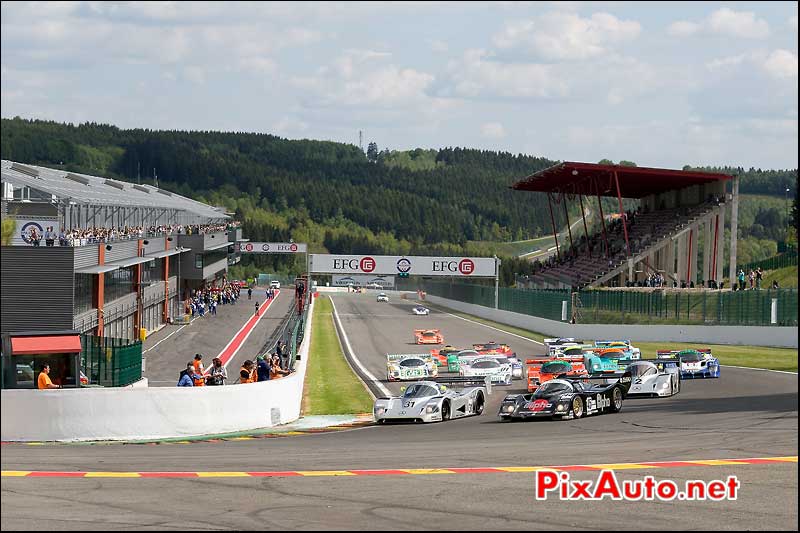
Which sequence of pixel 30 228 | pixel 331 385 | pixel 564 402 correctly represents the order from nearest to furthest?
pixel 564 402
pixel 331 385
pixel 30 228

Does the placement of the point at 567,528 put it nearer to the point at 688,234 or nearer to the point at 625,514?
the point at 625,514

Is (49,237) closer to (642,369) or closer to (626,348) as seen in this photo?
(626,348)

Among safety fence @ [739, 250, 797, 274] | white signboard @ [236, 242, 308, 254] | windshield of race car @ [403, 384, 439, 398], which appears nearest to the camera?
windshield of race car @ [403, 384, 439, 398]

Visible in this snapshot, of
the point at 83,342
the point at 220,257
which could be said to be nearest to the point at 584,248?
the point at 220,257

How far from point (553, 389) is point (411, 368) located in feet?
47.0

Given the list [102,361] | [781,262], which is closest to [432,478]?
[102,361]

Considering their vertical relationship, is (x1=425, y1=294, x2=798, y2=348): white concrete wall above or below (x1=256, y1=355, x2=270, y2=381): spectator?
below

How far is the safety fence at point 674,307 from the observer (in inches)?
2221

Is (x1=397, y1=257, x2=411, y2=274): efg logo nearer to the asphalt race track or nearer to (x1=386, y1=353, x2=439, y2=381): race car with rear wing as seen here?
(x1=386, y1=353, x2=439, y2=381): race car with rear wing

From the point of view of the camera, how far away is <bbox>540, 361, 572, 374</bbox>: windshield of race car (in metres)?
35.3

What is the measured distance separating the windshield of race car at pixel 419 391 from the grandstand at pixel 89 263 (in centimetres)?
1081

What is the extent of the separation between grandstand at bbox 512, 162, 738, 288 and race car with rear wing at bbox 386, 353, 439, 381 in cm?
3520

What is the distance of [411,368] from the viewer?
4278cm

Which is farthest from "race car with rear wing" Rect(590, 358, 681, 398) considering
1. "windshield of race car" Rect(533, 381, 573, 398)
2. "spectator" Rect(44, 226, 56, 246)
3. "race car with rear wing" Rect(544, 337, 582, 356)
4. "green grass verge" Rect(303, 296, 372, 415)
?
"spectator" Rect(44, 226, 56, 246)
